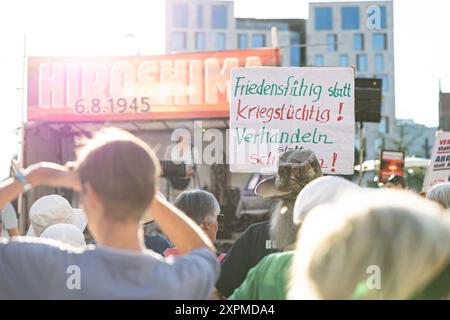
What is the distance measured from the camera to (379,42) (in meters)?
64.3

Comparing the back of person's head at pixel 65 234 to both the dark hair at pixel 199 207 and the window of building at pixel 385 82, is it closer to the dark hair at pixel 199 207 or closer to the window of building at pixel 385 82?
the dark hair at pixel 199 207

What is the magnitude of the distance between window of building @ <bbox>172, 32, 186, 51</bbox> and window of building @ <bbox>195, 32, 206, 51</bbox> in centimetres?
117

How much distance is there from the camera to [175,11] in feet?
211

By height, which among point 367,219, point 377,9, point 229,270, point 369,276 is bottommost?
point 229,270

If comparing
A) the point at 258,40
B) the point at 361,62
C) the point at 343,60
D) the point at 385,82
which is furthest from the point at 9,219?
the point at 385,82

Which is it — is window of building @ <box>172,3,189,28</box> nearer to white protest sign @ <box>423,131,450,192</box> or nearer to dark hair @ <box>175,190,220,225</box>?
white protest sign @ <box>423,131,450,192</box>

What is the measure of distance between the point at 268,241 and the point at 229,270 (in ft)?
0.77

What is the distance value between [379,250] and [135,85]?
10910mm

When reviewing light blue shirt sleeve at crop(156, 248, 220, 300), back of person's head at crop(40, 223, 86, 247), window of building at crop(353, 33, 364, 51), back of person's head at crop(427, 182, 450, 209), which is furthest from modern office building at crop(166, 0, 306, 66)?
light blue shirt sleeve at crop(156, 248, 220, 300)

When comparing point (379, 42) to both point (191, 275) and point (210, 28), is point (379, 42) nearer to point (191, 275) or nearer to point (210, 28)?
point (210, 28)

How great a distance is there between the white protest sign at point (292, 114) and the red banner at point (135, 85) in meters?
7.02

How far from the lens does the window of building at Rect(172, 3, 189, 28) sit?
6419cm
